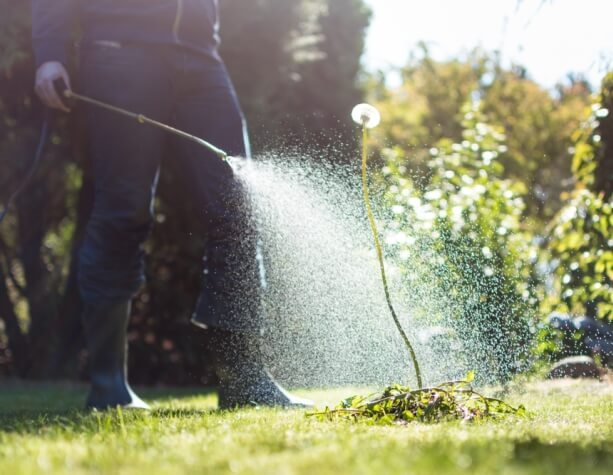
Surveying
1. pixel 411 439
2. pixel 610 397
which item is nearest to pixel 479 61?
pixel 610 397

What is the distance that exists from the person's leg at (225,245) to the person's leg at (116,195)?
125 millimetres

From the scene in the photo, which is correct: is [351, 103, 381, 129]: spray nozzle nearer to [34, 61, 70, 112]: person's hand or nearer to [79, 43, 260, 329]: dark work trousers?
[79, 43, 260, 329]: dark work trousers

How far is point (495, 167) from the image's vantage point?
479cm

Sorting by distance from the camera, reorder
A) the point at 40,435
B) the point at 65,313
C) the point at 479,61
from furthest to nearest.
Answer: the point at 479,61
the point at 65,313
the point at 40,435

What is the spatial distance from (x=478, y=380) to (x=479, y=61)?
13496 millimetres

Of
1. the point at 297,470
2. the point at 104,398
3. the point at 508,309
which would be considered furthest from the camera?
the point at 508,309

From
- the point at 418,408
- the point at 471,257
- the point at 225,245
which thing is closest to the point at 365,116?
the point at 225,245

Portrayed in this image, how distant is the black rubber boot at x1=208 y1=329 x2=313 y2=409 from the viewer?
286 centimetres

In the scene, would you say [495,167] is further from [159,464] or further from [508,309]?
[159,464]

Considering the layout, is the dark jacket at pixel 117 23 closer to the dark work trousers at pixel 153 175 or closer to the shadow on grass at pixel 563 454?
the dark work trousers at pixel 153 175

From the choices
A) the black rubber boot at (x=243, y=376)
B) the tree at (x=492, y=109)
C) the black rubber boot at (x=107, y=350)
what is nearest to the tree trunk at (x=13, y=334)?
the black rubber boot at (x=107, y=350)

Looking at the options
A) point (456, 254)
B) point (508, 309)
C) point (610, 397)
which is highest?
point (456, 254)

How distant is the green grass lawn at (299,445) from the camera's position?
55.0 inches

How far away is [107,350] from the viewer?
307 cm
